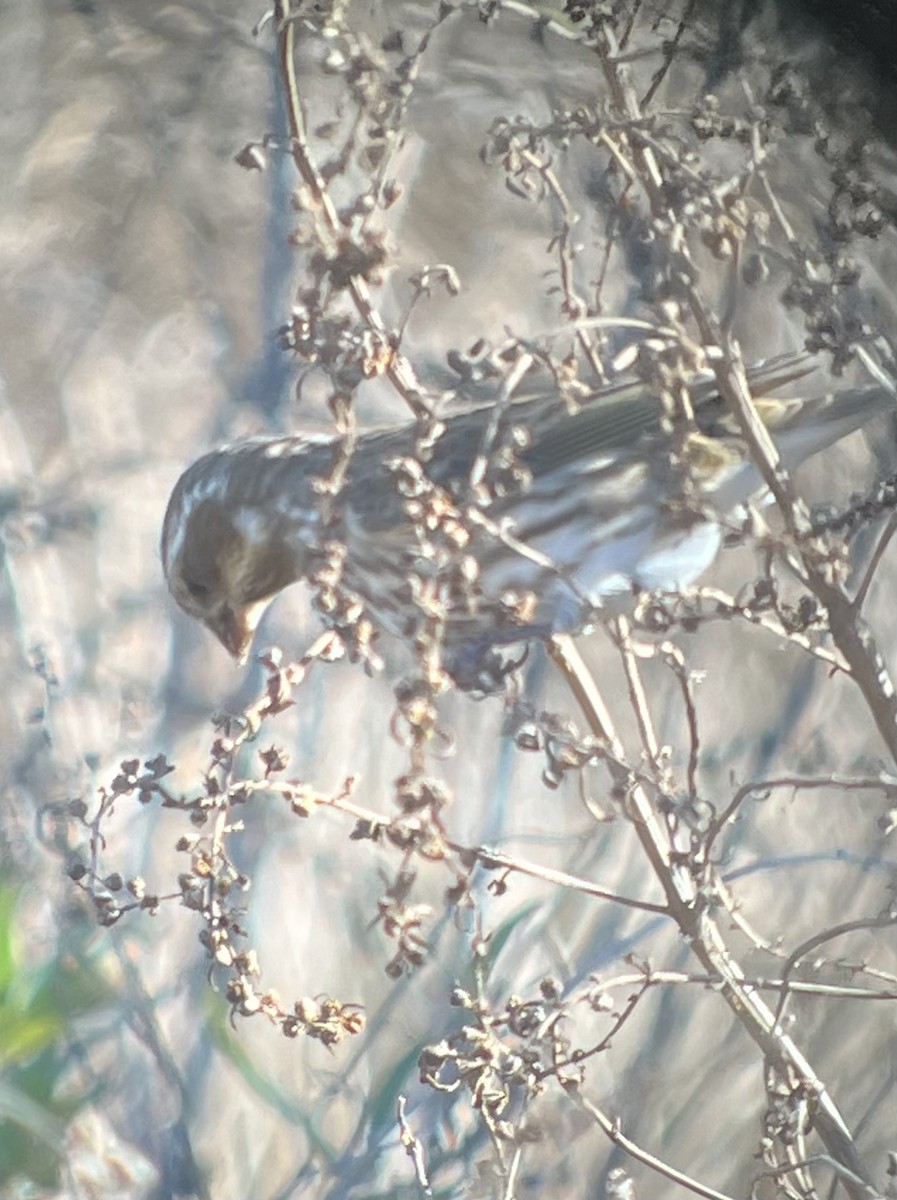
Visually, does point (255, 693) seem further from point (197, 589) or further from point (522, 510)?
point (522, 510)

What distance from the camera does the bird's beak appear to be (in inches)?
34.9

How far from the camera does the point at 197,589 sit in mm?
883

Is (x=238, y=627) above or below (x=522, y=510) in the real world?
below

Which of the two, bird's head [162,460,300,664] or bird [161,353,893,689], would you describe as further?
bird's head [162,460,300,664]

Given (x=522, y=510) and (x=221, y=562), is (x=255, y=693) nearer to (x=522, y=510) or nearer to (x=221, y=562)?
(x=221, y=562)

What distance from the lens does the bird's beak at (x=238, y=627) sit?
2.91ft

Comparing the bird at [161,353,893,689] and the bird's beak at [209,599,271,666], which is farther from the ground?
the bird at [161,353,893,689]

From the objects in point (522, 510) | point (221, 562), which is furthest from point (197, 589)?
point (522, 510)

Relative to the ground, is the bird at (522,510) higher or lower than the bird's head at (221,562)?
higher

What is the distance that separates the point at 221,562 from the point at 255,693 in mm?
89

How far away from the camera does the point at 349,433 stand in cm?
60

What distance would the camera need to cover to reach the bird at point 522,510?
689 mm

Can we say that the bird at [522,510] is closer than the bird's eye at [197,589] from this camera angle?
Yes

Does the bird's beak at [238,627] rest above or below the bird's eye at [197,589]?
below
